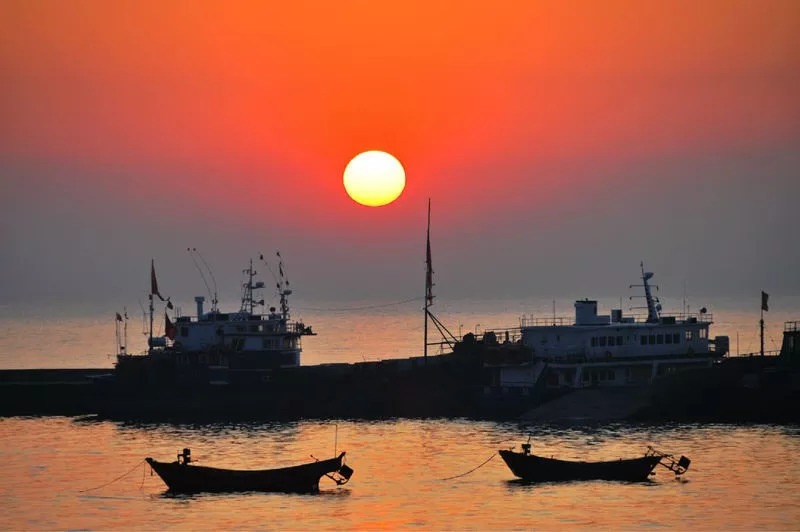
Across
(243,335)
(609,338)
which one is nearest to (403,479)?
(609,338)

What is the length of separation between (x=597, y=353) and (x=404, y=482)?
117ft

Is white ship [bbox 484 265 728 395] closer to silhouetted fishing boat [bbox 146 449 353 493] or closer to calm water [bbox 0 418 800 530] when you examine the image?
calm water [bbox 0 418 800 530]

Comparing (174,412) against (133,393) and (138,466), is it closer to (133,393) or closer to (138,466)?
(133,393)

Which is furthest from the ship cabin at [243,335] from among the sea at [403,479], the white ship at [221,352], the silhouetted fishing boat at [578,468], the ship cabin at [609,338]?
the silhouetted fishing boat at [578,468]

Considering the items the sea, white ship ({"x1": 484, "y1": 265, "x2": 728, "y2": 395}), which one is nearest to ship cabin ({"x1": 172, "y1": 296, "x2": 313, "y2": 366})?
the sea

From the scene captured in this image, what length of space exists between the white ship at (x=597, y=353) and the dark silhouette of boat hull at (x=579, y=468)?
30.0m

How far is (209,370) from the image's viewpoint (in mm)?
122500

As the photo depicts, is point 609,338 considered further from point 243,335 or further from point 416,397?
point 243,335

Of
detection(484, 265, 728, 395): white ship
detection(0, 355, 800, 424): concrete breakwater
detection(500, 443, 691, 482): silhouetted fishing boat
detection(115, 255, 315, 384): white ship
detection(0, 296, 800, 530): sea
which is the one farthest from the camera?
detection(115, 255, 315, 384): white ship

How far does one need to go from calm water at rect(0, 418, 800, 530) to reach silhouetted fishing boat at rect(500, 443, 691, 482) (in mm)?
941

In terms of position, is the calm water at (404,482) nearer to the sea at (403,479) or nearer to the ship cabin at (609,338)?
the sea at (403,479)

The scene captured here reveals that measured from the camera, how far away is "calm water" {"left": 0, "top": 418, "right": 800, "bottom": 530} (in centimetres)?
7375

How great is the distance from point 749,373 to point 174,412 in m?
48.4

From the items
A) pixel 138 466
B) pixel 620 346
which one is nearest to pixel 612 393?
pixel 620 346
